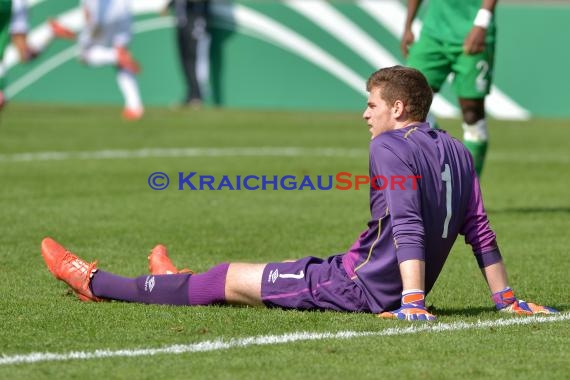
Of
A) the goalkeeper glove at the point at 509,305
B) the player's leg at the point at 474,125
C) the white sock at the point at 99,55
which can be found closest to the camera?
the goalkeeper glove at the point at 509,305

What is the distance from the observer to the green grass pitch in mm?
6141

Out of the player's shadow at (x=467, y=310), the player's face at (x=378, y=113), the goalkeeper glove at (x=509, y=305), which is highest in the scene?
the player's face at (x=378, y=113)

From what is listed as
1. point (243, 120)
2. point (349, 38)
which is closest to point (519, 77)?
point (349, 38)

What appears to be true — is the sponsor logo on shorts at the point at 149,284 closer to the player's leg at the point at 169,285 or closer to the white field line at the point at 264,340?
the player's leg at the point at 169,285

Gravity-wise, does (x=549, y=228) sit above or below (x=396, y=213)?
below

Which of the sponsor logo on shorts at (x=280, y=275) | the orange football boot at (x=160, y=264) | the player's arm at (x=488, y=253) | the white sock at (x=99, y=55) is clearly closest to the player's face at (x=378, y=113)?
the player's arm at (x=488, y=253)

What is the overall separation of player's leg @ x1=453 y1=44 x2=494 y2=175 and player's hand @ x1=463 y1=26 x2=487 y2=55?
282mm

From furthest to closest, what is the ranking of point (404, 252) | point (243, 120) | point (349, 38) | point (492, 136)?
point (349, 38) < point (243, 120) < point (492, 136) < point (404, 252)

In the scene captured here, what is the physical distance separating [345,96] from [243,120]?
293 cm

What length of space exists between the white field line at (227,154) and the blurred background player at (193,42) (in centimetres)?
770

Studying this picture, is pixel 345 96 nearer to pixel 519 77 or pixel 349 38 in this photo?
pixel 349 38

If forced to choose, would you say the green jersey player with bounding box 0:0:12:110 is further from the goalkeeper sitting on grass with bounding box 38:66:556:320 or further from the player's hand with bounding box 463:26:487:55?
the goalkeeper sitting on grass with bounding box 38:66:556:320

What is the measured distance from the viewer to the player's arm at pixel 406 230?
6.86 m

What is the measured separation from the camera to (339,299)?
285 inches
